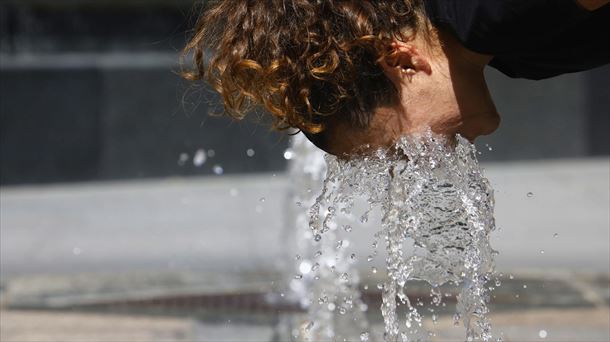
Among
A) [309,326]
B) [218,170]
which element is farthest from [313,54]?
[218,170]

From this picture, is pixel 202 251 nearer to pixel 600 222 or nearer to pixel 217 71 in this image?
pixel 600 222

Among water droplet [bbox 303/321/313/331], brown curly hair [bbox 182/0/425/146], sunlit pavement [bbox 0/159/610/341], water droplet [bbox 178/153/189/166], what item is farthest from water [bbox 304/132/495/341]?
water droplet [bbox 178/153/189/166]

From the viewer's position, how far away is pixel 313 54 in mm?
2061

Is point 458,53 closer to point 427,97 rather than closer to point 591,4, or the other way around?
point 427,97

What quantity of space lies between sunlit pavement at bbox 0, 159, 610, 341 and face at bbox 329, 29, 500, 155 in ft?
5.51

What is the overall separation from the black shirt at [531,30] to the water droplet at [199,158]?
5212 mm

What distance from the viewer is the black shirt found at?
1.88m

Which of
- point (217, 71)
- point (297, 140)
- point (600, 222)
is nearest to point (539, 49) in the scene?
point (217, 71)

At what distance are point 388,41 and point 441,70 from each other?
141 millimetres

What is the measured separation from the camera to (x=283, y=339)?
3.78 metres

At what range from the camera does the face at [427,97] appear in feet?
6.91

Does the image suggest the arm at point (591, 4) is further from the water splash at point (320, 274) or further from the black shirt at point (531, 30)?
the water splash at point (320, 274)

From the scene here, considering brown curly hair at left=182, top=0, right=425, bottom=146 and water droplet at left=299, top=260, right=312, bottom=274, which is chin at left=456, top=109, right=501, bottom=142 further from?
water droplet at left=299, top=260, right=312, bottom=274

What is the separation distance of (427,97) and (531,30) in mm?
297
